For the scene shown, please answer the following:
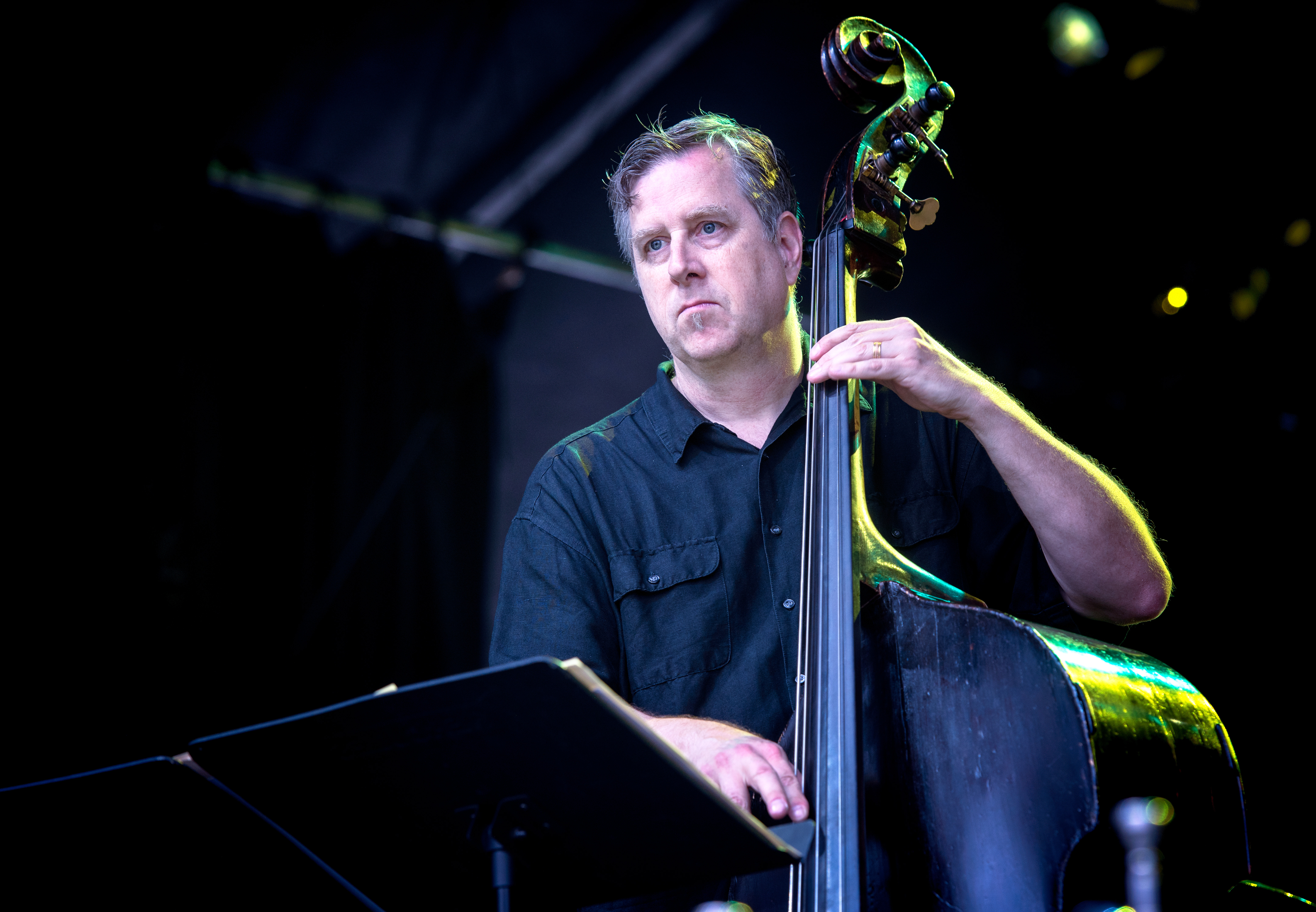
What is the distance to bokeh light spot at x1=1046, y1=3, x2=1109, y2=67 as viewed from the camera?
3.28 m

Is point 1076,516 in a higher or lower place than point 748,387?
lower

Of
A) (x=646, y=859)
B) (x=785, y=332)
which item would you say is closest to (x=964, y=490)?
(x=785, y=332)

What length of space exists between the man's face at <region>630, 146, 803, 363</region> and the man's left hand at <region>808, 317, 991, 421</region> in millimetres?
408

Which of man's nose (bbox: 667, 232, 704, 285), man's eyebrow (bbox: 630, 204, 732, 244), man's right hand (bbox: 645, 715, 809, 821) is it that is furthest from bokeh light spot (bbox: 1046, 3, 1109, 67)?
man's right hand (bbox: 645, 715, 809, 821)

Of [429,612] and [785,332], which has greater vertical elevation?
[785,332]

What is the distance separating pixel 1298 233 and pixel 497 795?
3571 millimetres

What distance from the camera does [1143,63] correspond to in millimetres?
3359

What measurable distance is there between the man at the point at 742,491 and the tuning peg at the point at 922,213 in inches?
11.7

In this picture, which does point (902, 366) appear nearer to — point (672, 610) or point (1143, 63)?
point (672, 610)

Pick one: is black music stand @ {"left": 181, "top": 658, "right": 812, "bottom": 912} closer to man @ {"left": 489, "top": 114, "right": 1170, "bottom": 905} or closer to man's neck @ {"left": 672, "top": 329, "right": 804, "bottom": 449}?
man @ {"left": 489, "top": 114, "right": 1170, "bottom": 905}

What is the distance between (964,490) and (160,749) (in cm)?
228

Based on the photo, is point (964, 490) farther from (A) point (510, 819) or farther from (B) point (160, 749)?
(B) point (160, 749)

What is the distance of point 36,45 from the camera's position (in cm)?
261

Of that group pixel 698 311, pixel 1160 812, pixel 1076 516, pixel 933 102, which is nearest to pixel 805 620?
pixel 1076 516
